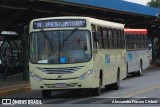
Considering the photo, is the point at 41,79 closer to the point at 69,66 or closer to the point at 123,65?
the point at 69,66

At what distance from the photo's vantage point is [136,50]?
32906 mm

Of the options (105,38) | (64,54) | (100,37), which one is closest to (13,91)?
(105,38)

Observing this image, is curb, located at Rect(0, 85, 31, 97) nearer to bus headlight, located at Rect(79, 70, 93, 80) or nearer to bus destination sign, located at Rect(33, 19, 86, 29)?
bus destination sign, located at Rect(33, 19, 86, 29)

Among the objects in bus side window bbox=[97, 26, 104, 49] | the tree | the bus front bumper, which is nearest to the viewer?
the bus front bumper

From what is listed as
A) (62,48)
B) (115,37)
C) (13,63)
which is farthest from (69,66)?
(13,63)

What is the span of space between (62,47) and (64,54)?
0.26 meters

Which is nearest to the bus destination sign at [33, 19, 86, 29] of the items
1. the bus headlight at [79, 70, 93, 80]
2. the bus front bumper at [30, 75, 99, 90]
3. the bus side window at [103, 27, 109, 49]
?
the bus headlight at [79, 70, 93, 80]

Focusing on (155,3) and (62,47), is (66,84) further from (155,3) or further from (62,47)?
(155,3)

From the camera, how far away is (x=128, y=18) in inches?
1702

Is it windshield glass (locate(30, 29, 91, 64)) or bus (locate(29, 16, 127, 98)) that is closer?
bus (locate(29, 16, 127, 98))

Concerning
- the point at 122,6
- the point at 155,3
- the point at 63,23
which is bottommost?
the point at 63,23

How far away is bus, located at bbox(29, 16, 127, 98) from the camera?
A: 17.9m

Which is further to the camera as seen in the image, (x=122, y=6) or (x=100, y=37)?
(x=122, y=6)

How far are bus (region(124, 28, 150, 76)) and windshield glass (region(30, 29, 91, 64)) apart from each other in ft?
40.8
